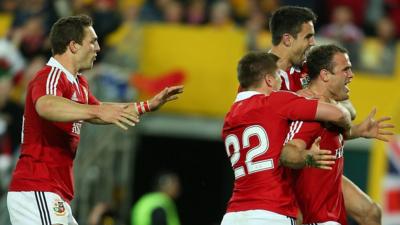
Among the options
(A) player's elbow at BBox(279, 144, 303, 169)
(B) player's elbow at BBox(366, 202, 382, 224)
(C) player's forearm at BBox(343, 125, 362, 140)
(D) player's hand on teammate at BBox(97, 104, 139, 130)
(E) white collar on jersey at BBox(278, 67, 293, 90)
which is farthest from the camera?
(B) player's elbow at BBox(366, 202, 382, 224)

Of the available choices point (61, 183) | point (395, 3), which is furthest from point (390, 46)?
point (61, 183)

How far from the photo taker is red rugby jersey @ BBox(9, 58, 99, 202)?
26.8 ft

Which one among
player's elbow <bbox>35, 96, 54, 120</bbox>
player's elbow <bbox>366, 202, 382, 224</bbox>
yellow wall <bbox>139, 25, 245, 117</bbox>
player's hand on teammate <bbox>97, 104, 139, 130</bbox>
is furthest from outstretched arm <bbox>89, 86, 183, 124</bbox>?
yellow wall <bbox>139, 25, 245, 117</bbox>

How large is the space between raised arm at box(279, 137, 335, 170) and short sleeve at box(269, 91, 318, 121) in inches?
7.2

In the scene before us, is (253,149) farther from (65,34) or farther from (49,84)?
(65,34)

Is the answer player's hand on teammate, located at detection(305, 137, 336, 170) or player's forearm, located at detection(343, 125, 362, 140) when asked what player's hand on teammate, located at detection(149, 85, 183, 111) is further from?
player's forearm, located at detection(343, 125, 362, 140)

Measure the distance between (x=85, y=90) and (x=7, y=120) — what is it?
4928 mm

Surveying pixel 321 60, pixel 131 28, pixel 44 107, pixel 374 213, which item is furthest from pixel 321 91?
pixel 131 28

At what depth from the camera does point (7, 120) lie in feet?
43.5

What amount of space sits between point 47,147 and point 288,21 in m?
2.01

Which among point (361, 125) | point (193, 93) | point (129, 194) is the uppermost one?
point (361, 125)

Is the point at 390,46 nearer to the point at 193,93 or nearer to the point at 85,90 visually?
the point at 193,93

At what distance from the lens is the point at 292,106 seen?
7852mm

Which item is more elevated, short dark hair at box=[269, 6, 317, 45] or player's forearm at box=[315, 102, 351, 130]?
short dark hair at box=[269, 6, 317, 45]
